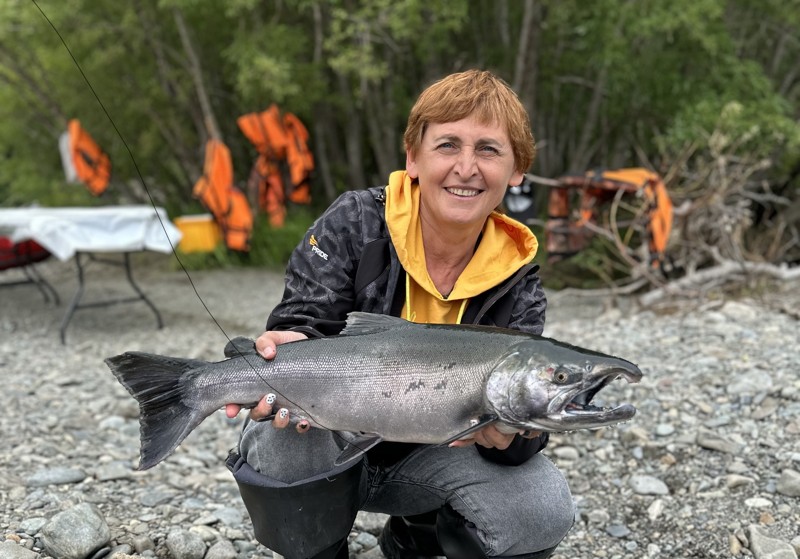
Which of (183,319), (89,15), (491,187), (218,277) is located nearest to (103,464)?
(491,187)

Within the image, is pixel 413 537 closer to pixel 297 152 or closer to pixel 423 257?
pixel 423 257

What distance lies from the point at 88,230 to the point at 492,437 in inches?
247

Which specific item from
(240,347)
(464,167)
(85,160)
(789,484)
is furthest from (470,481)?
(85,160)

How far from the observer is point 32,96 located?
15.7 meters

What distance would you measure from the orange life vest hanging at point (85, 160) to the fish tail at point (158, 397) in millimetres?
12465

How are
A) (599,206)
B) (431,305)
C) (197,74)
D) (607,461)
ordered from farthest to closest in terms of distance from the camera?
(197,74) < (599,206) < (607,461) < (431,305)

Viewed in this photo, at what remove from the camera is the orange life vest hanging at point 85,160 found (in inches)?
544

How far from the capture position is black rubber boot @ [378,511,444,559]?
3.13 meters

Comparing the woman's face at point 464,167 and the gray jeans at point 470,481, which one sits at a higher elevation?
the woman's face at point 464,167

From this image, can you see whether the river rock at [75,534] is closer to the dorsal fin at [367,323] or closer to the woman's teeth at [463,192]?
the dorsal fin at [367,323]

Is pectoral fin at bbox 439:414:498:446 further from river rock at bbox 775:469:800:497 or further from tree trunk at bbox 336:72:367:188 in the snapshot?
tree trunk at bbox 336:72:367:188

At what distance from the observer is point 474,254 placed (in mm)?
2938

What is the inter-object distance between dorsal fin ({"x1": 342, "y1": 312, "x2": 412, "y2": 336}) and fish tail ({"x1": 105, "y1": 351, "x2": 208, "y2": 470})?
0.55m

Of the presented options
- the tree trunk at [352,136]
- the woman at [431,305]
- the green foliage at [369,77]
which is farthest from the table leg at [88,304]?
the tree trunk at [352,136]
